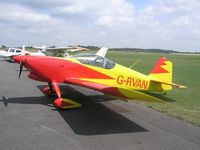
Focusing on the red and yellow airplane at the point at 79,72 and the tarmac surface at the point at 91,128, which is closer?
the tarmac surface at the point at 91,128

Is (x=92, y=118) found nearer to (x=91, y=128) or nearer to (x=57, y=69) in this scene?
(x=91, y=128)

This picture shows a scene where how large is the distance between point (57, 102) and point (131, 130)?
2781 millimetres

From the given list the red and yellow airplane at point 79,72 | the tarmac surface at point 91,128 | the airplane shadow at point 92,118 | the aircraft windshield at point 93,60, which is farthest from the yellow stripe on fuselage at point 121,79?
the airplane shadow at point 92,118

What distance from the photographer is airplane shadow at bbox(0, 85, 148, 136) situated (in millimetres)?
6652

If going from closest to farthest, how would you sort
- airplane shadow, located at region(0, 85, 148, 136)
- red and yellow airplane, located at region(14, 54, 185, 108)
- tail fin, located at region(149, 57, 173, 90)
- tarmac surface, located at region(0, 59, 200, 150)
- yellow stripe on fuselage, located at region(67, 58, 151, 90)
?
tarmac surface, located at region(0, 59, 200, 150), airplane shadow, located at region(0, 85, 148, 136), red and yellow airplane, located at region(14, 54, 185, 108), yellow stripe on fuselage, located at region(67, 58, 151, 90), tail fin, located at region(149, 57, 173, 90)

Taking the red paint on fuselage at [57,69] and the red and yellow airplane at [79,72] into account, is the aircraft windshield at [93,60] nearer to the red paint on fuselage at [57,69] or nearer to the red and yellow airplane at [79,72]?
the red and yellow airplane at [79,72]

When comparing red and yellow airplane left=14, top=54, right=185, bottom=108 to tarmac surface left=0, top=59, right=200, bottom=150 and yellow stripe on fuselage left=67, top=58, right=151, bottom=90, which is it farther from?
tarmac surface left=0, top=59, right=200, bottom=150

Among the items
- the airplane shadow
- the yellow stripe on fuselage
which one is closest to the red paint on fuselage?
the yellow stripe on fuselage

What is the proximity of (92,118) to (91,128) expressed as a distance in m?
0.99

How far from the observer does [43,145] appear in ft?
17.9

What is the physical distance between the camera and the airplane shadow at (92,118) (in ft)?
21.8

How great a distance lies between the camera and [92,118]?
7711mm

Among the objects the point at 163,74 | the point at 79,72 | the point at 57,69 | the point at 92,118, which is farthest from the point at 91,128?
the point at 163,74

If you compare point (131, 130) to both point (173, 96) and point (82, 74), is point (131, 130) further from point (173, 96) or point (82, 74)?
point (173, 96)
